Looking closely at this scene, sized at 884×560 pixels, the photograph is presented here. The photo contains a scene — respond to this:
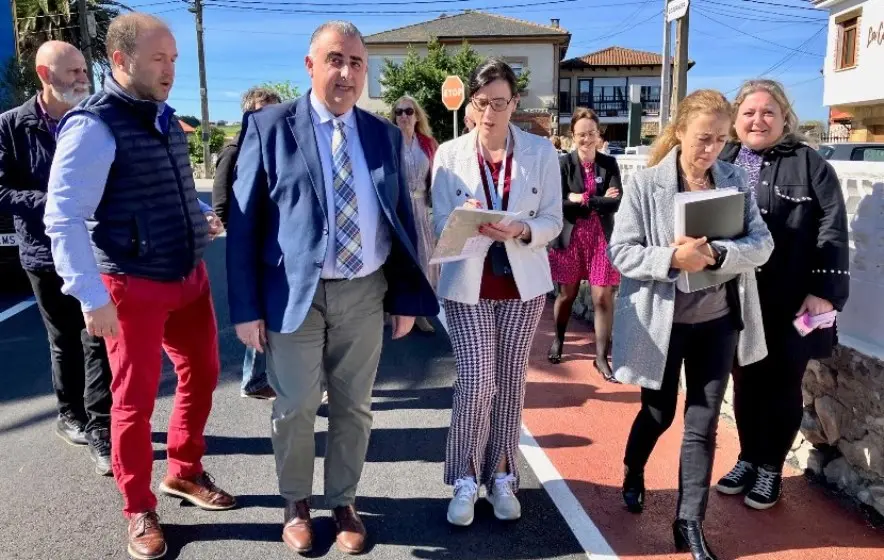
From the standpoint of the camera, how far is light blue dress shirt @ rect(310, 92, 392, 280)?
2.70 metres

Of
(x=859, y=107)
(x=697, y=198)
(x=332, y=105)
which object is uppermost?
(x=859, y=107)

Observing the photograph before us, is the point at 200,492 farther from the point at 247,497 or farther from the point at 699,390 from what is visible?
the point at 699,390

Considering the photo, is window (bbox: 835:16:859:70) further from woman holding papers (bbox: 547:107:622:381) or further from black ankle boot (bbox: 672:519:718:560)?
black ankle boot (bbox: 672:519:718:560)

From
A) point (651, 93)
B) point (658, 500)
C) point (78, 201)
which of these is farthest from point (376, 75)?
point (78, 201)

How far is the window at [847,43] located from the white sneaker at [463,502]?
2816 centimetres

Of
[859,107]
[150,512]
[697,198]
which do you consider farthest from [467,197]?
[859,107]

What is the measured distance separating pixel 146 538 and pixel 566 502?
194 centimetres

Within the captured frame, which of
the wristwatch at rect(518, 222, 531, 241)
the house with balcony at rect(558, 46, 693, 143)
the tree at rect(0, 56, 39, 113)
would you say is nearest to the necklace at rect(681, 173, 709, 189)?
the wristwatch at rect(518, 222, 531, 241)

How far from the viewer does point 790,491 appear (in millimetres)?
3490

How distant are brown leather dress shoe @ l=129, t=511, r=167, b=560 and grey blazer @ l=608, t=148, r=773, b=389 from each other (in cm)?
213

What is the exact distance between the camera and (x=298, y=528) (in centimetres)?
294

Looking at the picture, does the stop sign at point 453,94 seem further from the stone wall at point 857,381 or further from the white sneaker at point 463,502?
the white sneaker at point 463,502

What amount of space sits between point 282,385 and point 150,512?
881 millimetres

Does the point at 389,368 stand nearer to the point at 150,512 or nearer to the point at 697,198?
the point at 150,512
